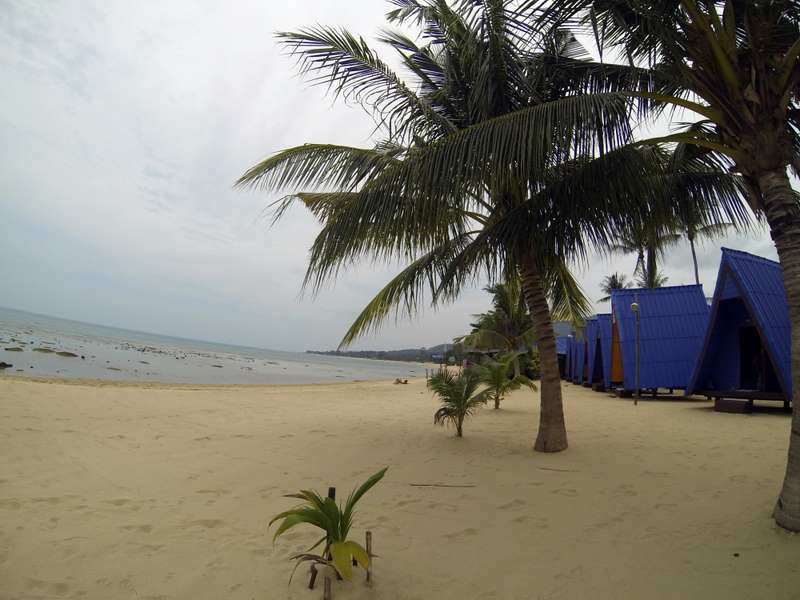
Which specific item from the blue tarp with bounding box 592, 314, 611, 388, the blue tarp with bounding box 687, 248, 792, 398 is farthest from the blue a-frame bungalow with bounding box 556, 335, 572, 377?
the blue tarp with bounding box 687, 248, 792, 398

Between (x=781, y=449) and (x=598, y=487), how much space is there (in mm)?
2976

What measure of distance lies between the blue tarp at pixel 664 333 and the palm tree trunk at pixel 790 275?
10.6 metres

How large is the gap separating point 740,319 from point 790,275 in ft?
30.1

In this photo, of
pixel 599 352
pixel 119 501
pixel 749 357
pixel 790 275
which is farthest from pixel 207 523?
pixel 599 352

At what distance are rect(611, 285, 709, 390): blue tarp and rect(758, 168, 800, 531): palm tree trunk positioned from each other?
34.6ft

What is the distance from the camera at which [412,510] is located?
3896mm

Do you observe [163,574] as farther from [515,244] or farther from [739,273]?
[739,273]

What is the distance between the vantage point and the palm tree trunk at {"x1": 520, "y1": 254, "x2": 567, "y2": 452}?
18.2ft

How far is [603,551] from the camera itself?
293 centimetres

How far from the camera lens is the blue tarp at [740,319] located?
8.27 meters

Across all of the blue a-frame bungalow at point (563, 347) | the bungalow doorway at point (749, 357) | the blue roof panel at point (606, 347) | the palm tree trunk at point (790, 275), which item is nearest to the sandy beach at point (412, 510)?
the palm tree trunk at point (790, 275)

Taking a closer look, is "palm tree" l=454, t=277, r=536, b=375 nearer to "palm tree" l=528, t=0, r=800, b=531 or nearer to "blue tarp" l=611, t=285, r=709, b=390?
"blue tarp" l=611, t=285, r=709, b=390

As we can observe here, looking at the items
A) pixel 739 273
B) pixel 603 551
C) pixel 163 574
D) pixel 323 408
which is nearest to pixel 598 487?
pixel 603 551

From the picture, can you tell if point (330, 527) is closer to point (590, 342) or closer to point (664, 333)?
point (664, 333)
